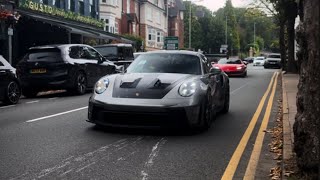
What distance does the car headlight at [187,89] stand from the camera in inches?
307

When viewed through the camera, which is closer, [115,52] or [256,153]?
[256,153]

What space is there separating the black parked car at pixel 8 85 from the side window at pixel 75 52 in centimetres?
281

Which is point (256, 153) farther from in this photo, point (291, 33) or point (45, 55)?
point (291, 33)

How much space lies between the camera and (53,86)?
1473 cm

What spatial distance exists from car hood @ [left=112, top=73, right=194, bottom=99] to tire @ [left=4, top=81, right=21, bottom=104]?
517 centimetres

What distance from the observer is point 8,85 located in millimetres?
12484

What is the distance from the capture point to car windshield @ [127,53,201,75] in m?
8.93

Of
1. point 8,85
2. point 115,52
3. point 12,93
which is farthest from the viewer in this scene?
point 115,52

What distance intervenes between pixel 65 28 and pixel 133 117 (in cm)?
1901

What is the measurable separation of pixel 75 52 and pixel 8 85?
3.51m

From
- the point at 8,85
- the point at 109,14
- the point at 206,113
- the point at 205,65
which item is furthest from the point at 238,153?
Result: the point at 109,14

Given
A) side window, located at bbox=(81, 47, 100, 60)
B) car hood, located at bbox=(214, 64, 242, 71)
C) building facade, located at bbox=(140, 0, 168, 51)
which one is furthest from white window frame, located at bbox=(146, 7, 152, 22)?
side window, located at bbox=(81, 47, 100, 60)

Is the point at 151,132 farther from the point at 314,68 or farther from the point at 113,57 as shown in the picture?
the point at 113,57

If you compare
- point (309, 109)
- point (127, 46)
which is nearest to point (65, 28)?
point (127, 46)
